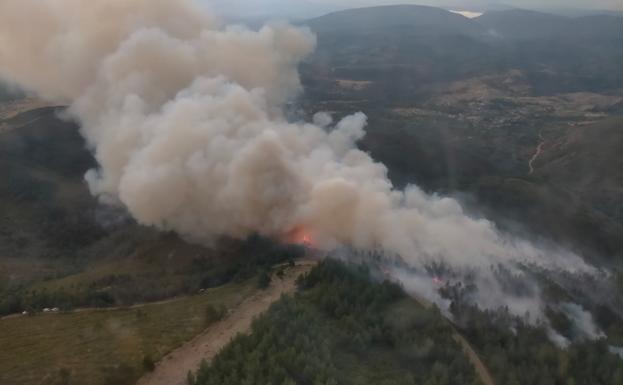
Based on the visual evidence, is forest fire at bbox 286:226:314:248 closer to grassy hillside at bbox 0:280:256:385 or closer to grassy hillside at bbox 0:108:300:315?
grassy hillside at bbox 0:108:300:315

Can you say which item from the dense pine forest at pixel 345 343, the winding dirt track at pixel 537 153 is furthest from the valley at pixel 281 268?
the winding dirt track at pixel 537 153

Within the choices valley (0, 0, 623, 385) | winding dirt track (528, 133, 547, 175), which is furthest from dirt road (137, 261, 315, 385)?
winding dirt track (528, 133, 547, 175)

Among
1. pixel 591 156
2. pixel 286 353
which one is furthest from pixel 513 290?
pixel 591 156

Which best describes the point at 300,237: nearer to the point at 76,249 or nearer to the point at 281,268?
the point at 281,268

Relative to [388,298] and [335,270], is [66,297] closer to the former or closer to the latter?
[335,270]

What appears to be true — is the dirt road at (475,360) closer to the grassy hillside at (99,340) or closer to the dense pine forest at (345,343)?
the dense pine forest at (345,343)
